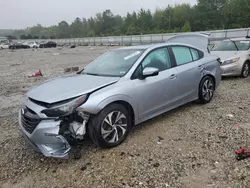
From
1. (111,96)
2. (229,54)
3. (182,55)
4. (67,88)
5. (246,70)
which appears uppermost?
(182,55)

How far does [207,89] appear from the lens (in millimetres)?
5039

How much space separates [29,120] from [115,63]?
5.76 ft

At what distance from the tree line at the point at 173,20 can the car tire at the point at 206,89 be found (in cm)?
5327

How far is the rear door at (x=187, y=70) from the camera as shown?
4348mm

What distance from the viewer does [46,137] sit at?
2873mm

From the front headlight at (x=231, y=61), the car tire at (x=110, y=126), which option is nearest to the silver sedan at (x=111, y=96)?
the car tire at (x=110, y=126)

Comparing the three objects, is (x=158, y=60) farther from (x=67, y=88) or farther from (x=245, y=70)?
(x=245, y=70)

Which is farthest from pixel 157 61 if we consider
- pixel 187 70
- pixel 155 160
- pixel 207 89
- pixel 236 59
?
pixel 236 59

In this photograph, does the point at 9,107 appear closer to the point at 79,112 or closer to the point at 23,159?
the point at 23,159

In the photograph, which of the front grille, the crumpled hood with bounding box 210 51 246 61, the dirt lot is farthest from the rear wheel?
the front grille

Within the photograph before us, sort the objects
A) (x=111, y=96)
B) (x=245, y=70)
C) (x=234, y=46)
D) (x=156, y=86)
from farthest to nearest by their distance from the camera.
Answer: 1. (x=234, y=46)
2. (x=245, y=70)
3. (x=156, y=86)
4. (x=111, y=96)

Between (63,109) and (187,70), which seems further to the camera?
(187,70)

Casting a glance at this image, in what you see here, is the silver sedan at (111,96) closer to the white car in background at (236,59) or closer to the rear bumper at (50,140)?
the rear bumper at (50,140)

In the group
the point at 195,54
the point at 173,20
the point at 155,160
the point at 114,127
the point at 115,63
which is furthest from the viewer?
the point at 173,20
